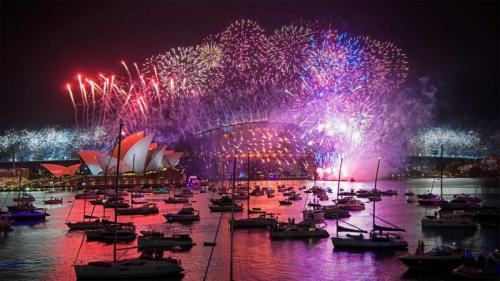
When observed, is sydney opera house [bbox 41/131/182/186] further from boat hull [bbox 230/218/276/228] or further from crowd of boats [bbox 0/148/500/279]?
boat hull [bbox 230/218/276/228]

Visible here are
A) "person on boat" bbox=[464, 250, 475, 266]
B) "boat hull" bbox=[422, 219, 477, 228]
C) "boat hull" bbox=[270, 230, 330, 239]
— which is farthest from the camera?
"boat hull" bbox=[422, 219, 477, 228]

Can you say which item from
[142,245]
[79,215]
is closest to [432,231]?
[142,245]

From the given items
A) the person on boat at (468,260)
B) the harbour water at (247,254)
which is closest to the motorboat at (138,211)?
the harbour water at (247,254)

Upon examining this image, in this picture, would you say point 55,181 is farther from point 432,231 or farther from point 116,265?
point 116,265

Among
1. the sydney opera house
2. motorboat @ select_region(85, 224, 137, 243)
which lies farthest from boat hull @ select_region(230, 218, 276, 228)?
the sydney opera house

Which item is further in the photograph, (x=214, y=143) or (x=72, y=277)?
(x=214, y=143)

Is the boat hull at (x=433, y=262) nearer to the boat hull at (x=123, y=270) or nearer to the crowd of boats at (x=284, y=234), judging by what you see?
the crowd of boats at (x=284, y=234)
